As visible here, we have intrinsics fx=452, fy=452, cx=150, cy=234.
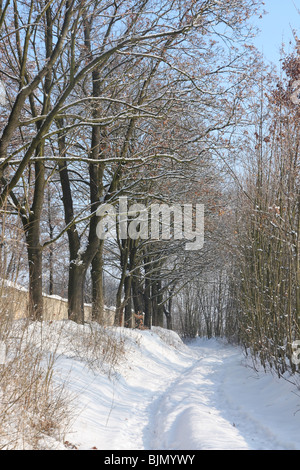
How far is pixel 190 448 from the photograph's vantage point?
4.33 meters

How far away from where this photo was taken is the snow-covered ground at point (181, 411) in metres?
4.64

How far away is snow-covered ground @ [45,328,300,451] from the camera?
464 centimetres

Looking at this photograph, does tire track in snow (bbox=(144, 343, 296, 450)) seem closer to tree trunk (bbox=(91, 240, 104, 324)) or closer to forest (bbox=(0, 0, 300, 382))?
forest (bbox=(0, 0, 300, 382))

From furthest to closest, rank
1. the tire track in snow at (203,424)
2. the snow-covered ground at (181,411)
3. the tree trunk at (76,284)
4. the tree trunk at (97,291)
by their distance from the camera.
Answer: the tree trunk at (76,284)
the tree trunk at (97,291)
the snow-covered ground at (181,411)
the tire track in snow at (203,424)

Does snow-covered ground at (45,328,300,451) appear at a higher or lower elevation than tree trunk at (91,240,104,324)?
lower

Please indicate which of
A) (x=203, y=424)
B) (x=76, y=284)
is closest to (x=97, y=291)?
(x=76, y=284)

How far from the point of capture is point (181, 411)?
20.0 ft

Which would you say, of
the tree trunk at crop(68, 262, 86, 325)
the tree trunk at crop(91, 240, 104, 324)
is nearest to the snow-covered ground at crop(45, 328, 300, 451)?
the tree trunk at crop(91, 240, 104, 324)

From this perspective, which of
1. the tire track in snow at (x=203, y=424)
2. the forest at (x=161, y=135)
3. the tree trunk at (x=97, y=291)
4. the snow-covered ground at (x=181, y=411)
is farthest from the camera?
the tree trunk at (x=97, y=291)

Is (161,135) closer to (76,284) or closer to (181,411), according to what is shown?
(76,284)

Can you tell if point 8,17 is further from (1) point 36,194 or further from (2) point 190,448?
(2) point 190,448

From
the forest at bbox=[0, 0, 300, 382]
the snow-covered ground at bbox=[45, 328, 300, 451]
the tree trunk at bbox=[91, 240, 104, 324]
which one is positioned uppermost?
the forest at bbox=[0, 0, 300, 382]

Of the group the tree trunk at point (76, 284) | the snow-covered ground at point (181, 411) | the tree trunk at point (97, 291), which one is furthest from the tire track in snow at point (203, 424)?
the tree trunk at point (76, 284)

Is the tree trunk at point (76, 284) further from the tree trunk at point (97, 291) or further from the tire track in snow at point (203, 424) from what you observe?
the tire track in snow at point (203, 424)
